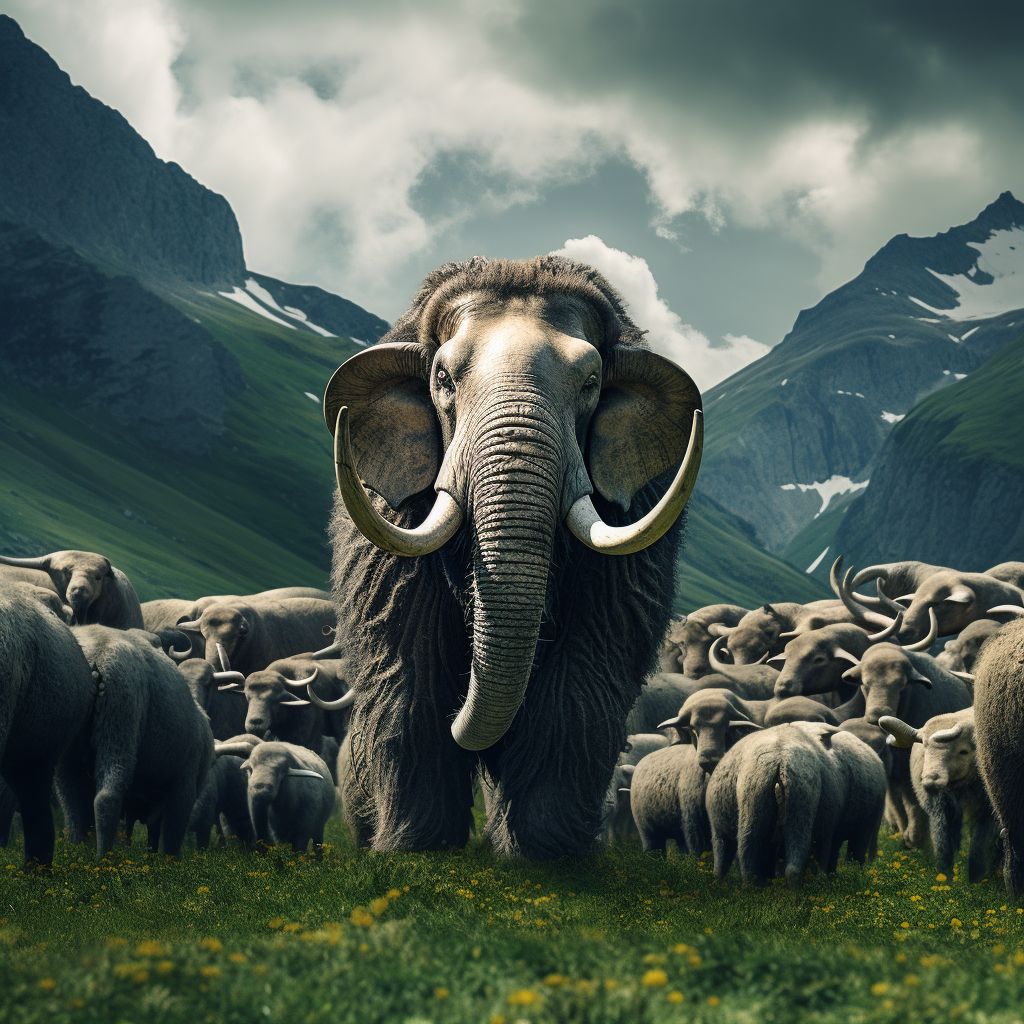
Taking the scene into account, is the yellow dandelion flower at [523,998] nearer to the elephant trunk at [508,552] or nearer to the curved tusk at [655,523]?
the elephant trunk at [508,552]

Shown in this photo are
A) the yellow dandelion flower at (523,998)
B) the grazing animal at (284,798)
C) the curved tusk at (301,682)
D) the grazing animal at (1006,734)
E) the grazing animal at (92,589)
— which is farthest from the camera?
the grazing animal at (92,589)

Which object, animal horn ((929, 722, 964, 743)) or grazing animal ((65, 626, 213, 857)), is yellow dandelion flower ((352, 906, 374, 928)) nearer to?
grazing animal ((65, 626, 213, 857))

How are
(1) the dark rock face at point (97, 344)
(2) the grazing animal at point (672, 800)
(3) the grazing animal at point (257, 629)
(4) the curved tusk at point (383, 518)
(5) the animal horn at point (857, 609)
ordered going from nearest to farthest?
(4) the curved tusk at point (383, 518) < (2) the grazing animal at point (672, 800) < (5) the animal horn at point (857, 609) < (3) the grazing animal at point (257, 629) < (1) the dark rock face at point (97, 344)

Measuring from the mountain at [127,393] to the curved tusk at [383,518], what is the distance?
5339 centimetres

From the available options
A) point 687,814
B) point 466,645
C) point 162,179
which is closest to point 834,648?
point 687,814

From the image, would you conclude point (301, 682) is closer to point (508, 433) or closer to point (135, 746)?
point (135, 746)

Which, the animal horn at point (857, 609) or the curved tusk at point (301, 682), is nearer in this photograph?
the curved tusk at point (301, 682)

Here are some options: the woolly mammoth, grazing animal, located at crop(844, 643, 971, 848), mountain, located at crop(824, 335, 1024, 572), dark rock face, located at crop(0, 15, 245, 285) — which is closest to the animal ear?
grazing animal, located at crop(844, 643, 971, 848)

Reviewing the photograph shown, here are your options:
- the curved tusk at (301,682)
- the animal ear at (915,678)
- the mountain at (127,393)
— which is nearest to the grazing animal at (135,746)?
the curved tusk at (301,682)

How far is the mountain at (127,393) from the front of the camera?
263 feet

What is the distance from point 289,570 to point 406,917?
302 ft

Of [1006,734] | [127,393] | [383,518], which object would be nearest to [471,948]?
[383,518]

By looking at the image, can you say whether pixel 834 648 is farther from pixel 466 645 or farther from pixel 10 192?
pixel 10 192

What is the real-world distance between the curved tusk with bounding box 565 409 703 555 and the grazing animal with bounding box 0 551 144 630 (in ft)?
42.6
